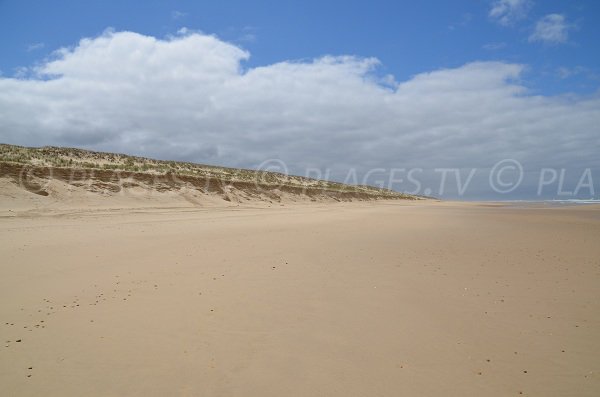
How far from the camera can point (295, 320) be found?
16.0 feet

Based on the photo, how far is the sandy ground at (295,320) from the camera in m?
3.51

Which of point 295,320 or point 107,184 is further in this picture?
point 107,184

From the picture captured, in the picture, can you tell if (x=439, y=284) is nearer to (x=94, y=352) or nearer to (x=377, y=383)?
(x=377, y=383)

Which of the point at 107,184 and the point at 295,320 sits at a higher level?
the point at 107,184

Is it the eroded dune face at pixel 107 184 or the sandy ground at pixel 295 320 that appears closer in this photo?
the sandy ground at pixel 295 320

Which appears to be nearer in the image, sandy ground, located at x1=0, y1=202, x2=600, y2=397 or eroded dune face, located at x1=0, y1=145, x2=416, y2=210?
sandy ground, located at x1=0, y1=202, x2=600, y2=397

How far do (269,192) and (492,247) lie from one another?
24.0 meters

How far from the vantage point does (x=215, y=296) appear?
5.74 metres

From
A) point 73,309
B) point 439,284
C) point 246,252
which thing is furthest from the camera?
point 246,252

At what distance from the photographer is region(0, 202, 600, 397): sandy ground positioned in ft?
11.5

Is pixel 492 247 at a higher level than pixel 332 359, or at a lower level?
higher

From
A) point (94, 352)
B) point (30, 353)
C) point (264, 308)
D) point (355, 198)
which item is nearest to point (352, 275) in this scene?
point (264, 308)

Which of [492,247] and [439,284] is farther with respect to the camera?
[492,247]

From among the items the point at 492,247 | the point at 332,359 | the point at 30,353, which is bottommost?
the point at 30,353
